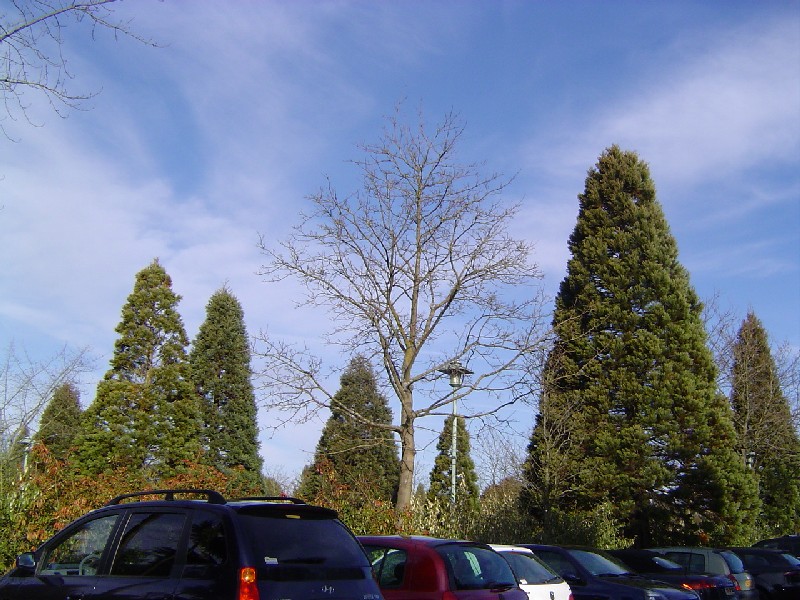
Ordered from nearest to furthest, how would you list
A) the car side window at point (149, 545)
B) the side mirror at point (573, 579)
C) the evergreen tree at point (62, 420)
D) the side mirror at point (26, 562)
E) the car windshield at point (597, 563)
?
the car side window at point (149, 545) → the side mirror at point (26, 562) → the side mirror at point (573, 579) → the car windshield at point (597, 563) → the evergreen tree at point (62, 420)

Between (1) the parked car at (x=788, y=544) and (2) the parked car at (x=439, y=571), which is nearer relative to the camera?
(2) the parked car at (x=439, y=571)

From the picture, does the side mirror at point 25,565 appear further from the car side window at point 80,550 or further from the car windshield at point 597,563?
the car windshield at point 597,563

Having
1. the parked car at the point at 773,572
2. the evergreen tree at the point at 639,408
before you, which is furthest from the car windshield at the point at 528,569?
the evergreen tree at the point at 639,408

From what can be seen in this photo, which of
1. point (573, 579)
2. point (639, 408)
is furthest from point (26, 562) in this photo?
point (639, 408)

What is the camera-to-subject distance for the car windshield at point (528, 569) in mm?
9797

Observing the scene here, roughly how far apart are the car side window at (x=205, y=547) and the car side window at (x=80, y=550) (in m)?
1.09

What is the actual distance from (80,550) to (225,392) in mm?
32348

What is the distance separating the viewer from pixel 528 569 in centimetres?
998

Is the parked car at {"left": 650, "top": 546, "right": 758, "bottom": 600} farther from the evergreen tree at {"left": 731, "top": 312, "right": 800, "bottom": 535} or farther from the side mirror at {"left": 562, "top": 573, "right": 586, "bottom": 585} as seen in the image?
the evergreen tree at {"left": 731, "top": 312, "right": 800, "bottom": 535}

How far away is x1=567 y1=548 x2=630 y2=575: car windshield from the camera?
12.1 metres

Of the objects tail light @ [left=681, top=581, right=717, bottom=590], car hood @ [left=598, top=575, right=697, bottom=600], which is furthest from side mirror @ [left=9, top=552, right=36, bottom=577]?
tail light @ [left=681, top=581, right=717, bottom=590]

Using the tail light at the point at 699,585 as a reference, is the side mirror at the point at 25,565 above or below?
below

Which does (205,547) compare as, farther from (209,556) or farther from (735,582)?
(735,582)

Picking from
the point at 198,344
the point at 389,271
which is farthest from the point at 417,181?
the point at 198,344
